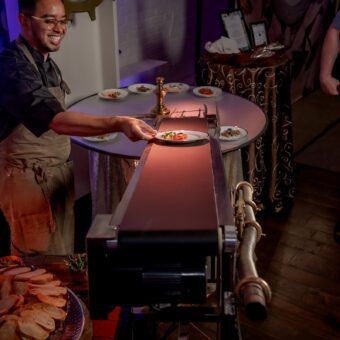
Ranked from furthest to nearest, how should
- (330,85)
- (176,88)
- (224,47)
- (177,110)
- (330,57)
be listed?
(224,47)
(330,57)
(330,85)
(176,88)
(177,110)

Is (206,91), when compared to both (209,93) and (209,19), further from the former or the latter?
(209,19)

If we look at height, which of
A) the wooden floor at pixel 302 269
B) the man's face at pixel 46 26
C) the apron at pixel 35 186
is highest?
the man's face at pixel 46 26

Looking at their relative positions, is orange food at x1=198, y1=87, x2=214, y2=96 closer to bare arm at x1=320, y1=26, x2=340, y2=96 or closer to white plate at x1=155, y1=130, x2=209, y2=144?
bare arm at x1=320, y1=26, x2=340, y2=96

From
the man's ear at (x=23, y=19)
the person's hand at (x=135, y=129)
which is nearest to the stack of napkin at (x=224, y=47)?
Answer: the man's ear at (x=23, y=19)

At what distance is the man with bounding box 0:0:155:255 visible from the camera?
234cm

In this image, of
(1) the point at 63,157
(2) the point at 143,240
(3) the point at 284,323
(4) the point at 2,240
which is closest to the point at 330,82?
(3) the point at 284,323

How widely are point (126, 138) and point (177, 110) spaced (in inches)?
19.7

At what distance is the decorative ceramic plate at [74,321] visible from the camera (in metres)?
1.45

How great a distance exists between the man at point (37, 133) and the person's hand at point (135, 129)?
0.06m

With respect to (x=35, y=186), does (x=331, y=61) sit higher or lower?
higher

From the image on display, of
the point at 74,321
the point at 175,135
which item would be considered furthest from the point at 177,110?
the point at 74,321

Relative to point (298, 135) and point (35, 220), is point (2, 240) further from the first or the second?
point (298, 135)

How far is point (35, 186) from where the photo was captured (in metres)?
2.94

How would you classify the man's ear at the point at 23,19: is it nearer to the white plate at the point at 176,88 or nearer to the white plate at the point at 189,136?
the white plate at the point at 189,136
